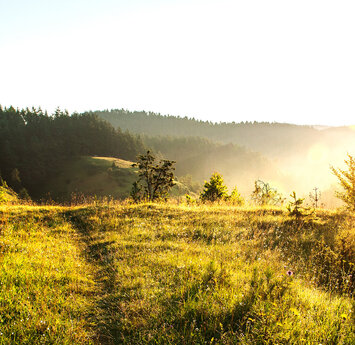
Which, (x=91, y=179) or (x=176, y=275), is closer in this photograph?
(x=176, y=275)

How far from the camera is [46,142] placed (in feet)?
346

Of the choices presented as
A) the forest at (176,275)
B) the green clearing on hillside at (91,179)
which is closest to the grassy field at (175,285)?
the forest at (176,275)

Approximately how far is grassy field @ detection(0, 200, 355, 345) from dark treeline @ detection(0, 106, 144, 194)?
309 feet

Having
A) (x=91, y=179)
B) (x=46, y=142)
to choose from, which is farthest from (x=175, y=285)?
(x=46, y=142)

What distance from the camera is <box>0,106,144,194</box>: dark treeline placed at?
305 ft

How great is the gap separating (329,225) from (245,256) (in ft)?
19.0

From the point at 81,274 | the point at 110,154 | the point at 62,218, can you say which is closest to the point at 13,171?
the point at 110,154

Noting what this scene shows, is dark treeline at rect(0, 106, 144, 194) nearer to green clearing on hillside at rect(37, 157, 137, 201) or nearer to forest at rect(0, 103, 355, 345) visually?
green clearing on hillside at rect(37, 157, 137, 201)

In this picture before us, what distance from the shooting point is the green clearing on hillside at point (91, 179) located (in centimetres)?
8938

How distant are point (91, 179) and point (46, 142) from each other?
29.2 meters

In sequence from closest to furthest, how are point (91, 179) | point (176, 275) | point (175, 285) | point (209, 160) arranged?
point (175, 285)
point (176, 275)
point (91, 179)
point (209, 160)

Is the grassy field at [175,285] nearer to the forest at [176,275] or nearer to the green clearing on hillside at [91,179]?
the forest at [176,275]

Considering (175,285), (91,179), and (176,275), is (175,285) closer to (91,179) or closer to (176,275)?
(176,275)

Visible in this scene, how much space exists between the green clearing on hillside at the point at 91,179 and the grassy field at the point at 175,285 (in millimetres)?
77926
